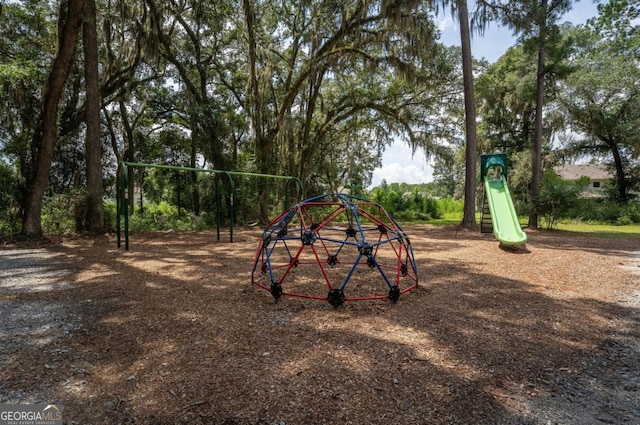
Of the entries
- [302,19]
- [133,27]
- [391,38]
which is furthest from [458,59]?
[133,27]

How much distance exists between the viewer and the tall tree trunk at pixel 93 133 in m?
8.43

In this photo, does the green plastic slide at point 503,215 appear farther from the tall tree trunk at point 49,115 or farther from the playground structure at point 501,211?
the tall tree trunk at point 49,115

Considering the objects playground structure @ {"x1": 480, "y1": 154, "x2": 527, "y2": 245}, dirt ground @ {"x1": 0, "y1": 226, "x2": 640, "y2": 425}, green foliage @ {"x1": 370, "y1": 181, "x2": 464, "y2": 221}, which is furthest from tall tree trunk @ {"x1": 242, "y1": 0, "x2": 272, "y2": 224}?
green foliage @ {"x1": 370, "y1": 181, "x2": 464, "y2": 221}

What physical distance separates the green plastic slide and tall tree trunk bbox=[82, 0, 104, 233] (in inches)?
372

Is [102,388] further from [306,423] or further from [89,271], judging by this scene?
[89,271]

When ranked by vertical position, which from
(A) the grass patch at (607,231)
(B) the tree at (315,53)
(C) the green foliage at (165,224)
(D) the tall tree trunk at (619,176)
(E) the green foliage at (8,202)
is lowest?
(A) the grass patch at (607,231)

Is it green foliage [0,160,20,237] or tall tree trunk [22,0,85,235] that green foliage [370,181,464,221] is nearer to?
tall tree trunk [22,0,85,235]

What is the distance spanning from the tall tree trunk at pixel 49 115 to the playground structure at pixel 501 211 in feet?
32.8

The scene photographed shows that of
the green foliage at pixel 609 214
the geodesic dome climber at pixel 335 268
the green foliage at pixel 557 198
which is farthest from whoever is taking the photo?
the green foliage at pixel 609 214

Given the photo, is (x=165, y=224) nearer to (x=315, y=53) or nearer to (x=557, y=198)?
(x=315, y=53)

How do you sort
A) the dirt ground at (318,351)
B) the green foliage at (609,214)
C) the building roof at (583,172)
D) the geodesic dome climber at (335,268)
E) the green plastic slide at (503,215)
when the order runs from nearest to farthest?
the dirt ground at (318,351) < the geodesic dome climber at (335,268) < the green plastic slide at (503,215) < the green foliage at (609,214) < the building roof at (583,172)

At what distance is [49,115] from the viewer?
764 centimetres

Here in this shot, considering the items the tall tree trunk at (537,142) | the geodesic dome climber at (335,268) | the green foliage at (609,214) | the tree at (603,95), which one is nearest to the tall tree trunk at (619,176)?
the tree at (603,95)

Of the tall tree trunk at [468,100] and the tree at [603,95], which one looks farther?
the tree at [603,95]
